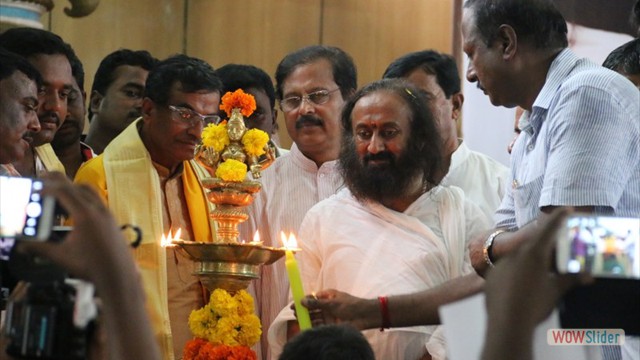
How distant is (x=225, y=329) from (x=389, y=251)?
60 cm

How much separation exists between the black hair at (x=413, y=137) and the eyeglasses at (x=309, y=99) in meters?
0.46

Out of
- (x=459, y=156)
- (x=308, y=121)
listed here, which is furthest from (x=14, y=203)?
(x=459, y=156)

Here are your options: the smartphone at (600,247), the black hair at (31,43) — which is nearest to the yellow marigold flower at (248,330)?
the black hair at (31,43)

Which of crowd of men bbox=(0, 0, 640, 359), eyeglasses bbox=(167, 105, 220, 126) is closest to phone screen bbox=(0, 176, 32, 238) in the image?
crowd of men bbox=(0, 0, 640, 359)

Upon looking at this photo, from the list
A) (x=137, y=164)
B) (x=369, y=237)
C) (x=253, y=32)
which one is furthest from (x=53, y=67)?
(x=253, y=32)

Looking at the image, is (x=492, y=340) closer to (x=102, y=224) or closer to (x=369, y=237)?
(x=102, y=224)

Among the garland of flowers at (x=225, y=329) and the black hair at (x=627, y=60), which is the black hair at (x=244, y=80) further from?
the garland of flowers at (x=225, y=329)

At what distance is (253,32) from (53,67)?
2716mm

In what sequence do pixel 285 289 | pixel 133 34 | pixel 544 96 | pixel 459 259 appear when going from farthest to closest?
pixel 133 34 < pixel 285 289 < pixel 459 259 < pixel 544 96

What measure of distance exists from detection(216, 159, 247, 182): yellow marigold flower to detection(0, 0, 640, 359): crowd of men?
0.32 m

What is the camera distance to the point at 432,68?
4863 mm

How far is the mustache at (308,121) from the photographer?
4473 mm

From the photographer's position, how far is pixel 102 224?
1524mm

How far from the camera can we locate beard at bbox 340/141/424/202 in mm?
3846
